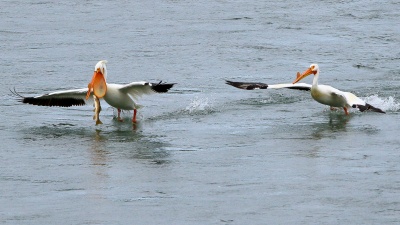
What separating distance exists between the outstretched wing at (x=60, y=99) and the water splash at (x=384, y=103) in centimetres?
375

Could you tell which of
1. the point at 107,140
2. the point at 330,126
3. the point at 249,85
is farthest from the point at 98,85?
the point at 330,126

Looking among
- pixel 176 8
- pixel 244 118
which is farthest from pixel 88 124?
pixel 176 8

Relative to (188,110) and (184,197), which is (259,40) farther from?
(184,197)

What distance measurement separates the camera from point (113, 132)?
12.4 m

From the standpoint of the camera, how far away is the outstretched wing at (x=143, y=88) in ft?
42.1

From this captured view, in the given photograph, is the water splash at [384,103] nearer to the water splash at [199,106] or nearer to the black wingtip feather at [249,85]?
the black wingtip feather at [249,85]

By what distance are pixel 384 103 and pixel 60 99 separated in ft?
13.9

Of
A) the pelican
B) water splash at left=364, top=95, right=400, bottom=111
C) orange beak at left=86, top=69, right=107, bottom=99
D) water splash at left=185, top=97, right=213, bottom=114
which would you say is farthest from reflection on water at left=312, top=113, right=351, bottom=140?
orange beak at left=86, top=69, right=107, bottom=99

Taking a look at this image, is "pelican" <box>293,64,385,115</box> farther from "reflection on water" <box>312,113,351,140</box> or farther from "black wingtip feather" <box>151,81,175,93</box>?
"black wingtip feather" <box>151,81,175,93</box>

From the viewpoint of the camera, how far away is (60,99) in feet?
44.5

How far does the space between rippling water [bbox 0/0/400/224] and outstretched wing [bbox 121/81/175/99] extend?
372mm

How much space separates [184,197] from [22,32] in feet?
36.7

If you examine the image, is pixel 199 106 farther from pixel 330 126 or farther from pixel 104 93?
pixel 330 126

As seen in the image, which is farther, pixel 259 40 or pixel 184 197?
pixel 259 40
